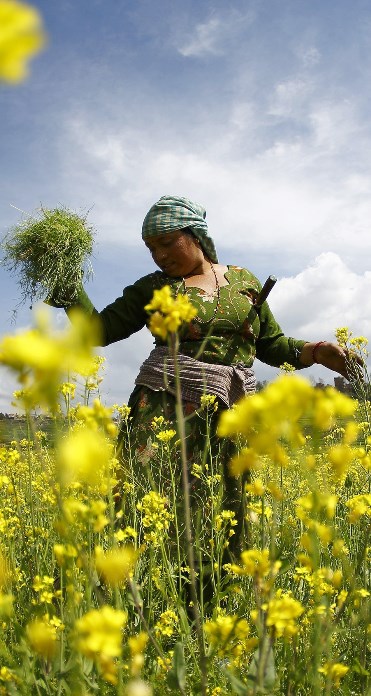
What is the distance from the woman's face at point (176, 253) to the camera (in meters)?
2.49

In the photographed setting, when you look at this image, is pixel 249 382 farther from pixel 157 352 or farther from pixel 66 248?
pixel 66 248

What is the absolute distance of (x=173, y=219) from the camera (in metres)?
2.48

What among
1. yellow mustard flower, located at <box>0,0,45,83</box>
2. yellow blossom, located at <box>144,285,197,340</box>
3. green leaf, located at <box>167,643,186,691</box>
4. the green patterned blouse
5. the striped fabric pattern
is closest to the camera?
yellow mustard flower, located at <box>0,0,45,83</box>

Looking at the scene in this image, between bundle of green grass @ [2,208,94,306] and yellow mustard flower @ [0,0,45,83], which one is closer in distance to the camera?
yellow mustard flower @ [0,0,45,83]

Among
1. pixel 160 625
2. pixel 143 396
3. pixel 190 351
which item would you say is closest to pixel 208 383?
pixel 190 351

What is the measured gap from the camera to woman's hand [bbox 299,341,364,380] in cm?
244

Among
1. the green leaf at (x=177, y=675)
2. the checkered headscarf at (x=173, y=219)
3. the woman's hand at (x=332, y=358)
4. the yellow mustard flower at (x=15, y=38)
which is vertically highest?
the checkered headscarf at (x=173, y=219)

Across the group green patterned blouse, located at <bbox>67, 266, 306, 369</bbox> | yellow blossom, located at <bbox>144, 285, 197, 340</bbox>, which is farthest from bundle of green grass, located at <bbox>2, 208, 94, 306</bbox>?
yellow blossom, located at <bbox>144, 285, 197, 340</bbox>

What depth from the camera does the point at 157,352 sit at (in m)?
2.47

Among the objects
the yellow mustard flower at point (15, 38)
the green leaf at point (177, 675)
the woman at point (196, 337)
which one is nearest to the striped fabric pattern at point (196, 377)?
the woman at point (196, 337)

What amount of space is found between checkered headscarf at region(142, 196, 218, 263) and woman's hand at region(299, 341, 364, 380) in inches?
28.3

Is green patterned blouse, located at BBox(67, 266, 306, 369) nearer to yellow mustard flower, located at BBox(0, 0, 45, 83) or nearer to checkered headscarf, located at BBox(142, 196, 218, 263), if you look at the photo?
checkered headscarf, located at BBox(142, 196, 218, 263)

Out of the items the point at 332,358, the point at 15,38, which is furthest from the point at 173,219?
the point at 15,38

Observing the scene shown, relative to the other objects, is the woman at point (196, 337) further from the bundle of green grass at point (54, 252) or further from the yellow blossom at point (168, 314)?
the yellow blossom at point (168, 314)
